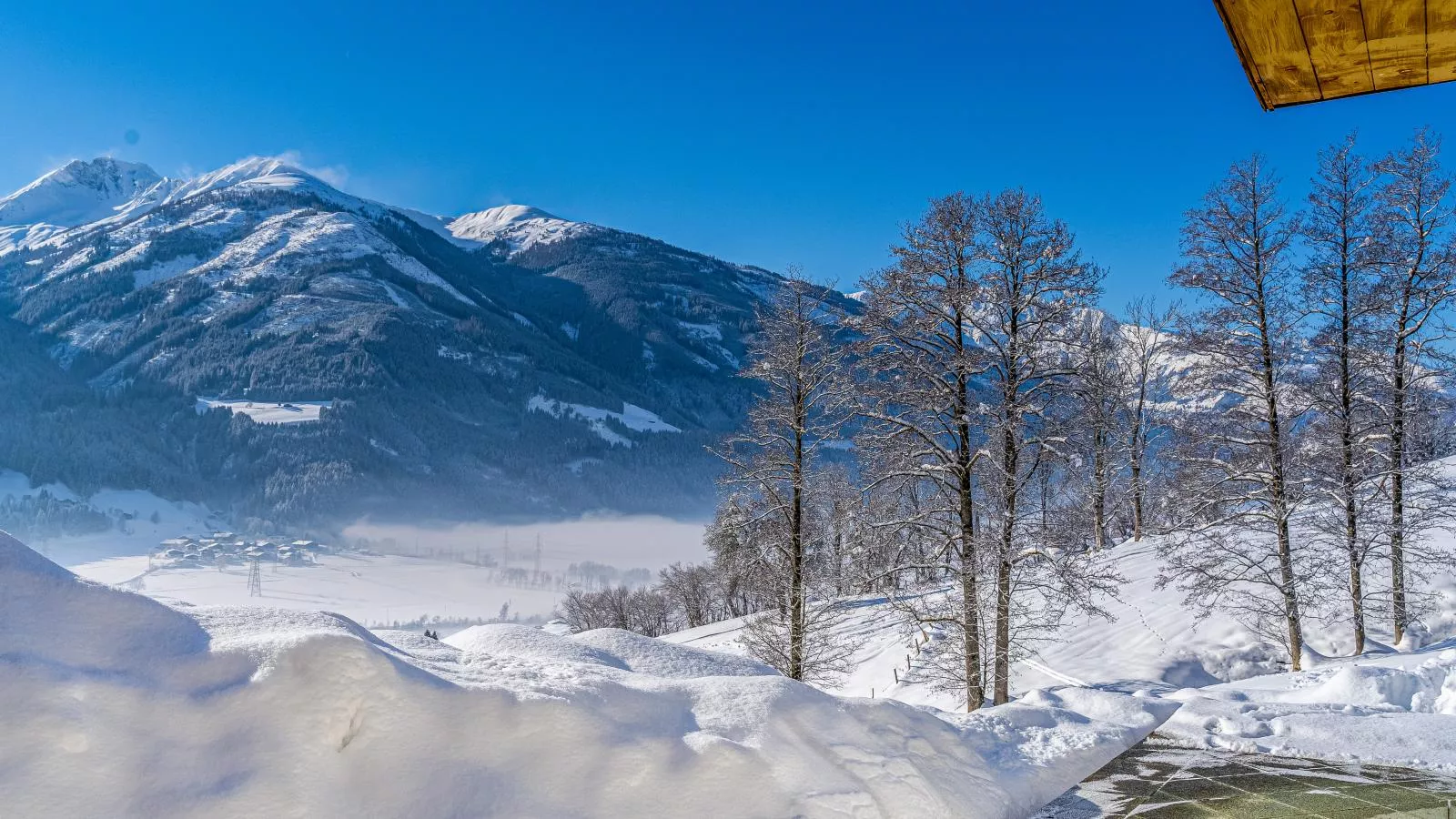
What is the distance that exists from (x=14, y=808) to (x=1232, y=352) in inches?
634

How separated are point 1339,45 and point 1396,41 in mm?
145

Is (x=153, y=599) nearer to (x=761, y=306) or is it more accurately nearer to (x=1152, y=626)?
(x=761, y=306)

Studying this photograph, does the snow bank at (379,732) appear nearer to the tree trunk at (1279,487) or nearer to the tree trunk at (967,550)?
the tree trunk at (967,550)

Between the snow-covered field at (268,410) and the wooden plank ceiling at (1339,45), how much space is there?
209 meters

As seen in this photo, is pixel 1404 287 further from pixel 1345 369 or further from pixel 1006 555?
pixel 1006 555

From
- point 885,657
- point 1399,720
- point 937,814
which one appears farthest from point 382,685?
point 885,657

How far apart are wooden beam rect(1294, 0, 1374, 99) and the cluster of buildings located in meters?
150

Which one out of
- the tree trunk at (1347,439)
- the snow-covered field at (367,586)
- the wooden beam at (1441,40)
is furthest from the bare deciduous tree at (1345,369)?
the snow-covered field at (367,586)

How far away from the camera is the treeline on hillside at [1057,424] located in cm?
1235

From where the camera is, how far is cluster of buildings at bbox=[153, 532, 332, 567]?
129 metres

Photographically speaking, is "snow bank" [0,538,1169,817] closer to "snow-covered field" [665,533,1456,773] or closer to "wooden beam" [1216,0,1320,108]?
"snow-covered field" [665,533,1456,773]

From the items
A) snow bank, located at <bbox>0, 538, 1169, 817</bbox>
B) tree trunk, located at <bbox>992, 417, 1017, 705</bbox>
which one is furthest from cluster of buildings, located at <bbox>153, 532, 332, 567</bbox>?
snow bank, located at <bbox>0, 538, 1169, 817</bbox>

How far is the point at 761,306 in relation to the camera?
17.7 meters

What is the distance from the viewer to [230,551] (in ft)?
447
